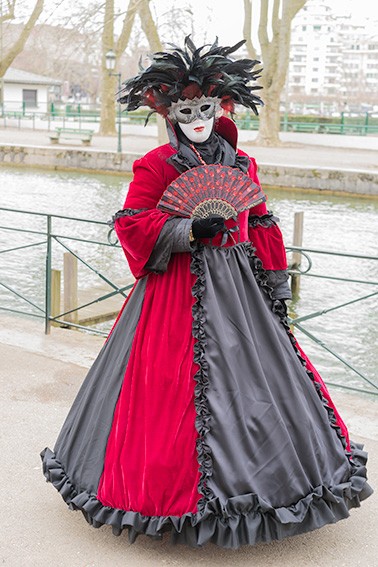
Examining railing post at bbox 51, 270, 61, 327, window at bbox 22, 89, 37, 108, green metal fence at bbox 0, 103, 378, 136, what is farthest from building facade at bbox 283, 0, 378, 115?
railing post at bbox 51, 270, 61, 327

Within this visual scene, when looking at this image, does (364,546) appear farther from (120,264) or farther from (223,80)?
(120,264)

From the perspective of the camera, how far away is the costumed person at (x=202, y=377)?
2.73m

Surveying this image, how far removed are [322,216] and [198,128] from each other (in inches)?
540

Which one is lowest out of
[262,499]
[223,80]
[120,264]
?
[120,264]

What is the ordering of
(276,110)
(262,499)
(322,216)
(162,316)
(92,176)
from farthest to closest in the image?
(276,110) → (92,176) → (322,216) → (162,316) → (262,499)

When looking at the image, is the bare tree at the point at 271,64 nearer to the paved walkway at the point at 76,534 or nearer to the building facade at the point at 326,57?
the paved walkway at the point at 76,534

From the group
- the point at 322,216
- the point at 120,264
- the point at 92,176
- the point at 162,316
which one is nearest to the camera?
the point at 162,316

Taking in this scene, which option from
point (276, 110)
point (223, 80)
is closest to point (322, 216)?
point (276, 110)

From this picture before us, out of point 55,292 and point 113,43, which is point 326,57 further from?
point 55,292

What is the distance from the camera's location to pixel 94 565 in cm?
279

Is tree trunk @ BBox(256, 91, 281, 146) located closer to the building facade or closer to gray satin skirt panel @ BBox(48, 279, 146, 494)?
gray satin skirt panel @ BBox(48, 279, 146, 494)

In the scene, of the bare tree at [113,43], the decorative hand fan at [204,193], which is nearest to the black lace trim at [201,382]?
the decorative hand fan at [204,193]

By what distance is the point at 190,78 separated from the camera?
9.77 feet

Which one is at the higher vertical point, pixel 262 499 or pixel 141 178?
pixel 141 178
